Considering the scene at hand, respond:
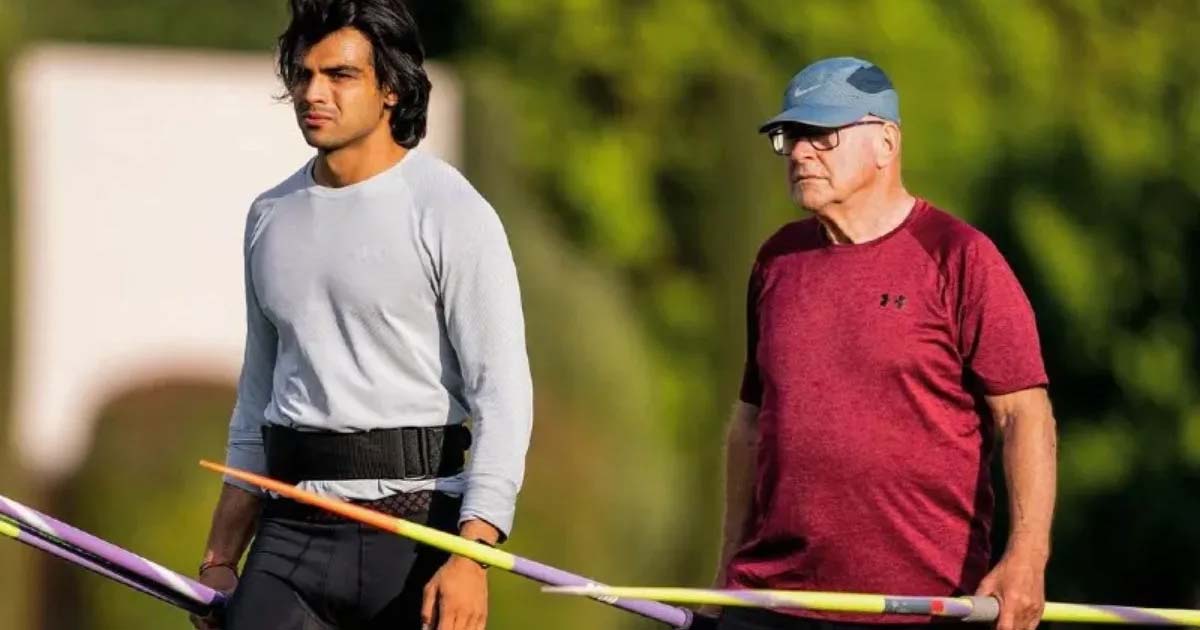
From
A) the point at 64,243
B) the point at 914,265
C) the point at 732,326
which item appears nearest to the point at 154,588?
the point at 914,265

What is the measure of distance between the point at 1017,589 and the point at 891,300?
0.68 meters

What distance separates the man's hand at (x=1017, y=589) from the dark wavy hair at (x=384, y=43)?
1496 millimetres

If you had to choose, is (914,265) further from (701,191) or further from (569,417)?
(701,191)

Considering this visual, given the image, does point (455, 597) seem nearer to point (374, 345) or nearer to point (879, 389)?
point (374, 345)

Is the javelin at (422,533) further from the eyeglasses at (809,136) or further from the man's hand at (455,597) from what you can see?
the eyeglasses at (809,136)

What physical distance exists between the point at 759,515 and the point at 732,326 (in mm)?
10224

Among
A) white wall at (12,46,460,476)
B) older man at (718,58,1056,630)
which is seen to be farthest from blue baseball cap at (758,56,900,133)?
white wall at (12,46,460,476)

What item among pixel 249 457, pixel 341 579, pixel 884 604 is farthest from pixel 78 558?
pixel 884 604

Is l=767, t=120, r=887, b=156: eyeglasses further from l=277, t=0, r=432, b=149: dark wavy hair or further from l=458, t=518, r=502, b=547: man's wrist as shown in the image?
l=458, t=518, r=502, b=547: man's wrist

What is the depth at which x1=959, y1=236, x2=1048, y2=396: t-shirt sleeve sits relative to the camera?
23.1 feet

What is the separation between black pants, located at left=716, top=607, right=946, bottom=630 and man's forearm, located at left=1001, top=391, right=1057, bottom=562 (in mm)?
314

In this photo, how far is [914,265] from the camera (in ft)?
23.5

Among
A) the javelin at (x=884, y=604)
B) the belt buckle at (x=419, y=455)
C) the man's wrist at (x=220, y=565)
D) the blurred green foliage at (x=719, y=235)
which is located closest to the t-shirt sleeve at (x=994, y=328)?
the javelin at (x=884, y=604)

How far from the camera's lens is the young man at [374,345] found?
6801 millimetres
